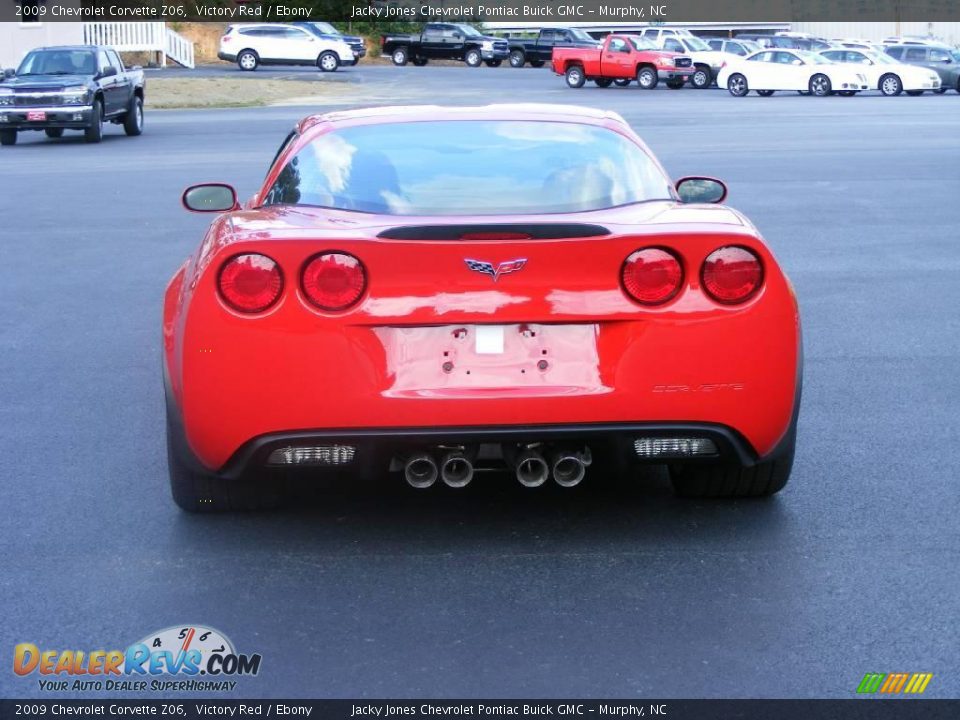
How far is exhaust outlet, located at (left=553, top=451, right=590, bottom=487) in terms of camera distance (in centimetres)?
508

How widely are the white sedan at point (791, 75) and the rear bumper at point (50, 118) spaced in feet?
74.4

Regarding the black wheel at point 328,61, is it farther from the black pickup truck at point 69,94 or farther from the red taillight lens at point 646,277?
the red taillight lens at point 646,277

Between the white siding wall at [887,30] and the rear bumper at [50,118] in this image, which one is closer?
the rear bumper at [50,118]

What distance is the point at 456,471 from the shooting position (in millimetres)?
5129

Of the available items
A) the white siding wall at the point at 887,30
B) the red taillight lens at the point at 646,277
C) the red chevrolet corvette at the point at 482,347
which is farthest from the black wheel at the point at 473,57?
the red taillight lens at the point at 646,277

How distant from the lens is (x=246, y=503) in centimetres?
552

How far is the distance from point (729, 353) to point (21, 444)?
3.21 m

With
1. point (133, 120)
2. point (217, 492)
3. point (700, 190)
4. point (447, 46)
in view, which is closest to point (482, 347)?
point (217, 492)

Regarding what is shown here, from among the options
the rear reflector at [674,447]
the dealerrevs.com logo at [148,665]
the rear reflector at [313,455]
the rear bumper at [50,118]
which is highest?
the rear reflector at [674,447]

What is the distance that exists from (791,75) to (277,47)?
25.1m

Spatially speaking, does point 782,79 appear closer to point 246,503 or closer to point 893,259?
point 893,259

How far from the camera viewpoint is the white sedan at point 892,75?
4506 centimetres

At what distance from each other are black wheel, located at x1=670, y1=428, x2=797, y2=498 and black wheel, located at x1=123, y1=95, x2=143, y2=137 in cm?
2415
